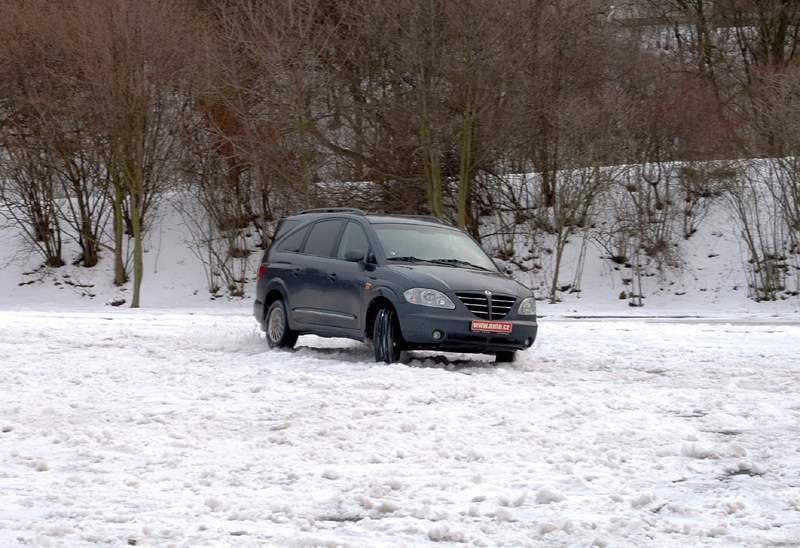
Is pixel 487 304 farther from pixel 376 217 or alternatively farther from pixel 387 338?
pixel 376 217

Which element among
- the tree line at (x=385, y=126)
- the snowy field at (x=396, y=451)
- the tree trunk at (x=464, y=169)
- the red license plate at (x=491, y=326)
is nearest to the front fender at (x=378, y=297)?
the snowy field at (x=396, y=451)

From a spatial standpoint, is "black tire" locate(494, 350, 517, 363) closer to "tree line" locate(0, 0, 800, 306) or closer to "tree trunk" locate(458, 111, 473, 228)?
"tree line" locate(0, 0, 800, 306)

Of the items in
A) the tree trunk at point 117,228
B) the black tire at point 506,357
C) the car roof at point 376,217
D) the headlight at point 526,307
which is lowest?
the black tire at point 506,357

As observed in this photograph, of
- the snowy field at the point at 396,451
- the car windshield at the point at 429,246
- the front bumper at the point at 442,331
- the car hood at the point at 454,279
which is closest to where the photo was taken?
the snowy field at the point at 396,451

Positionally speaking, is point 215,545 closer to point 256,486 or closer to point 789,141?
point 256,486

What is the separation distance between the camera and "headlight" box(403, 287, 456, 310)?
41.4 ft

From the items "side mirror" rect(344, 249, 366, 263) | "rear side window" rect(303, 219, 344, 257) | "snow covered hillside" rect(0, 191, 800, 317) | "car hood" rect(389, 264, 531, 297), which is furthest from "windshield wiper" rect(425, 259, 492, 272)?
"snow covered hillside" rect(0, 191, 800, 317)

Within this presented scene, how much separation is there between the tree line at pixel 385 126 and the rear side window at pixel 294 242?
16135 millimetres

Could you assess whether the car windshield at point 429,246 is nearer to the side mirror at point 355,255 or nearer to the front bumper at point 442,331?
the side mirror at point 355,255

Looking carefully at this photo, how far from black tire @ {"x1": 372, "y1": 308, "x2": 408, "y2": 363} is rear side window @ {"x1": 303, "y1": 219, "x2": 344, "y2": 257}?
1.75m

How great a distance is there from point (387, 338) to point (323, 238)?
2408 millimetres

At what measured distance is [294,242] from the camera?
15.3m

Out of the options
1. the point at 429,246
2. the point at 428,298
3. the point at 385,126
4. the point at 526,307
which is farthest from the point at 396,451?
the point at 385,126

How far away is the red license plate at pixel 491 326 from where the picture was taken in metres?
12.7
